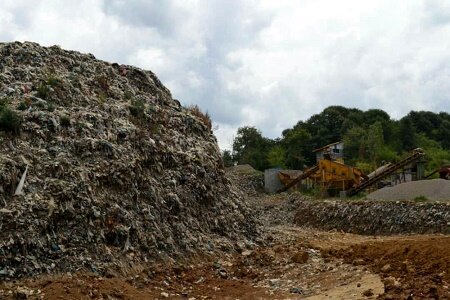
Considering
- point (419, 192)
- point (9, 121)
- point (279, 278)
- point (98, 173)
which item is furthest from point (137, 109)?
point (419, 192)

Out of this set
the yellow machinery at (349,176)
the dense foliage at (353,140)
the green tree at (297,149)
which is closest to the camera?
the yellow machinery at (349,176)

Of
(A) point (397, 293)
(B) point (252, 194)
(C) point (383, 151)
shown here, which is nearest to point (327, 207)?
(B) point (252, 194)

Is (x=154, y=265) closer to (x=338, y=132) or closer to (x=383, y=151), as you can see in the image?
(x=383, y=151)

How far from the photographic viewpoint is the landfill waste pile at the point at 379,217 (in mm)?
16328

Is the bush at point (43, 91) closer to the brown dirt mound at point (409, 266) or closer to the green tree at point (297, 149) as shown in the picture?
the brown dirt mound at point (409, 266)

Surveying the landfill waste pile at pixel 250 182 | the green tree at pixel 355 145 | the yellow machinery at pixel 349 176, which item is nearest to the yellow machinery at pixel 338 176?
the yellow machinery at pixel 349 176

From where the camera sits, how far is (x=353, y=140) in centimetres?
4622

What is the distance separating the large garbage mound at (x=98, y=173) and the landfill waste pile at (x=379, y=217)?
6168 millimetres

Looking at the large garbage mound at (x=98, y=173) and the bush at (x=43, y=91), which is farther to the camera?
the bush at (x=43, y=91)

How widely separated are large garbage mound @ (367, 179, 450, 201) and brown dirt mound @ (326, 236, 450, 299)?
9.61m

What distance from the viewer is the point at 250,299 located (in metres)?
8.12

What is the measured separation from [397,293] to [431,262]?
1705mm

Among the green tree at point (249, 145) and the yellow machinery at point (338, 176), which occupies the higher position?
the green tree at point (249, 145)

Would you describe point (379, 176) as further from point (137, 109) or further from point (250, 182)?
point (137, 109)
